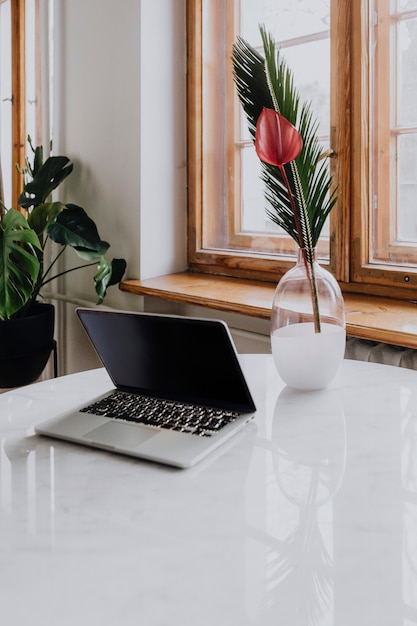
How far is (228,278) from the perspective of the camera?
234 cm

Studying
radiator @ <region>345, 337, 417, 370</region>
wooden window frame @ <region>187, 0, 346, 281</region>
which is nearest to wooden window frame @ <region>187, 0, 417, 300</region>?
radiator @ <region>345, 337, 417, 370</region>

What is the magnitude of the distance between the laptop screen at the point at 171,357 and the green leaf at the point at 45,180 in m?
1.54

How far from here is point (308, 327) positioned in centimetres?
110

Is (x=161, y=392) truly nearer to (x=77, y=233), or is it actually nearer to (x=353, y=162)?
(x=353, y=162)

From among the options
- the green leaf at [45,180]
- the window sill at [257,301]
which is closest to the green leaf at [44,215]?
the green leaf at [45,180]

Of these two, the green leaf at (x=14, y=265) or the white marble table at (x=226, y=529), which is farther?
the green leaf at (x=14, y=265)

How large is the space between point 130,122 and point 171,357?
63.3 inches

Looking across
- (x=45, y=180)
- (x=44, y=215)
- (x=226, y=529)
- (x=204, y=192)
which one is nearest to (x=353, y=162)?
(x=204, y=192)

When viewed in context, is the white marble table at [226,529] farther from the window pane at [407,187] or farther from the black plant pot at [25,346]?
the black plant pot at [25,346]

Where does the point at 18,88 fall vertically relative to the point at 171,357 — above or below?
above

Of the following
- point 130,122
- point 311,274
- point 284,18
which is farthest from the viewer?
point 130,122

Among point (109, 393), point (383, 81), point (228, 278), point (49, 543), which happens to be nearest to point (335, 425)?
point (109, 393)

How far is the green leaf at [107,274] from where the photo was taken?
7.24 feet

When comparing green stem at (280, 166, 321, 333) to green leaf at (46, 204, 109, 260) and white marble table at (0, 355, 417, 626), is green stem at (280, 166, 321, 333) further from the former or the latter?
green leaf at (46, 204, 109, 260)
